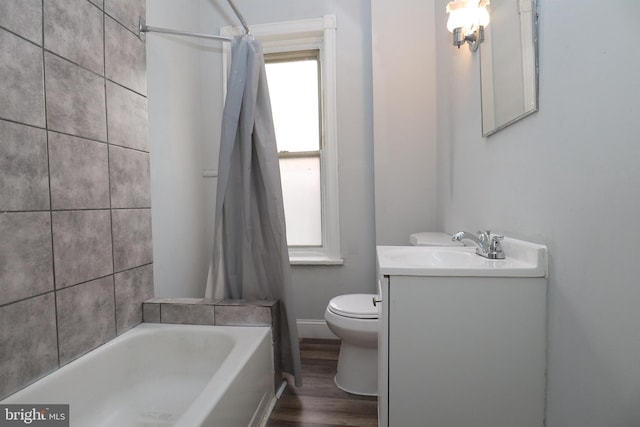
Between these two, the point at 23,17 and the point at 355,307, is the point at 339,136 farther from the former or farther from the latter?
the point at 23,17

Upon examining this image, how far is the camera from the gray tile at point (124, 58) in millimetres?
1404

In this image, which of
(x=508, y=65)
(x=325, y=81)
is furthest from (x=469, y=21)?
(x=325, y=81)

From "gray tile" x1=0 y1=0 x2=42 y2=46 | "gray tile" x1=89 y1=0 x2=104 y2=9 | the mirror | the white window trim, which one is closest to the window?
the white window trim

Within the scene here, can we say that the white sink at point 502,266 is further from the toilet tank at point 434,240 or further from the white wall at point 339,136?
the white wall at point 339,136

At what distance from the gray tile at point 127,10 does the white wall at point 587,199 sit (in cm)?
177

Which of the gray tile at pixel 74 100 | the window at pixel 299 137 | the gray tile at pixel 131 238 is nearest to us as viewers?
the gray tile at pixel 74 100

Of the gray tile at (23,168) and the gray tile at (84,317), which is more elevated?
the gray tile at (23,168)

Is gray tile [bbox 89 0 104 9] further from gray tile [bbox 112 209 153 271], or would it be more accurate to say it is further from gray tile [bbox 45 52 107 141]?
gray tile [bbox 112 209 153 271]

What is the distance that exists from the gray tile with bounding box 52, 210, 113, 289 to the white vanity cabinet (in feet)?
3.94

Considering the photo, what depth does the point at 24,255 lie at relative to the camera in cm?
101

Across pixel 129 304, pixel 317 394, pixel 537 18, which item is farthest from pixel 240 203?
pixel 537 18

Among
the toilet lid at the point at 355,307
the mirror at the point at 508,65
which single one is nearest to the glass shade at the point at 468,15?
the mirror at the point at 508,65

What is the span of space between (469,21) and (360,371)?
1.84m

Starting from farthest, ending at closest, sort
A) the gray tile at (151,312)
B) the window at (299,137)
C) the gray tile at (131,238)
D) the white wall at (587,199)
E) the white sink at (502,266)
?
the window at (299,137)
the gray tile at (151,312)
the gray tile at (131,238)
the white sink at (502,266)
the white wall at (587,199)
